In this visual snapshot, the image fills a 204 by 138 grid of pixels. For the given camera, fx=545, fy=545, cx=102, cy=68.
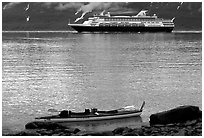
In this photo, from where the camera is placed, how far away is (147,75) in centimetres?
2955

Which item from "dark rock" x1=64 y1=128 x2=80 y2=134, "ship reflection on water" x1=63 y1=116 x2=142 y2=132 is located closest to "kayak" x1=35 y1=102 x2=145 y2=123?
"ship reflection on water" x1=63 y1=116 x2=142 y2=132

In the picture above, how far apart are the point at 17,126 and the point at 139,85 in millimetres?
10022

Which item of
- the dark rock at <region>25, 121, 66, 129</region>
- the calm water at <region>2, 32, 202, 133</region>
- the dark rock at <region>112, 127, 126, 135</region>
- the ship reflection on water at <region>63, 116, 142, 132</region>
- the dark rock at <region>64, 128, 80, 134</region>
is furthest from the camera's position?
the calm water at <region>2, 32, 202, 133</region>

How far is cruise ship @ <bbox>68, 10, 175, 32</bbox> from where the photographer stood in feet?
334

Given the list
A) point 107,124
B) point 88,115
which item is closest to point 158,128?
point 107,124

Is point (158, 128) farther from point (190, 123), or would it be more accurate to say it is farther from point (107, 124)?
point (107, 124)

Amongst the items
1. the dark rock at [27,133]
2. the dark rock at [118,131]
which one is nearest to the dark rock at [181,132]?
the dark rock at [118,131]

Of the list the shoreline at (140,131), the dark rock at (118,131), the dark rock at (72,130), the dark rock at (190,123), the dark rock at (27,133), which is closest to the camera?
the dark rock at (27,133)

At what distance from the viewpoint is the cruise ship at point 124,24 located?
10194 centimetres

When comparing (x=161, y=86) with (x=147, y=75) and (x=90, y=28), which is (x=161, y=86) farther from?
(x=90, y=28)

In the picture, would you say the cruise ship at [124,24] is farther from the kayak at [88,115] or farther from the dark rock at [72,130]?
the dark rock at [72,130]

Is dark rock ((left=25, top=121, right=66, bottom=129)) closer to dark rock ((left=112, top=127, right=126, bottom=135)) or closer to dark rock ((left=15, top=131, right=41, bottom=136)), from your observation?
dark rock ((left=15, top=131, right=41, bottom=136))

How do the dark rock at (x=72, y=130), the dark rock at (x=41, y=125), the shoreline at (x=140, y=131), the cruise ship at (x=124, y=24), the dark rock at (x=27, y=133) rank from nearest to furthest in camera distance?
the dark rock at (x=27, y=133) < the shoreline at (x=140, y=131) < the dark rock at (x=72, y=130) < the dark rock at (x=41, y=125) < the cruise ship at (x=124, y=24)

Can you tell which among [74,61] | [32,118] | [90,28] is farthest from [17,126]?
[90,28]
